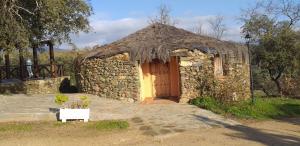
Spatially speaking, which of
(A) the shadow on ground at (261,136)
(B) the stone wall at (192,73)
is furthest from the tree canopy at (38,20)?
(A) the shadow on ground at (261,136)

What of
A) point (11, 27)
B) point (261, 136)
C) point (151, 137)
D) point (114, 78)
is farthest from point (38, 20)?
point (261, 136)

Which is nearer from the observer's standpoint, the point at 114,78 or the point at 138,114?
the point at 138,114

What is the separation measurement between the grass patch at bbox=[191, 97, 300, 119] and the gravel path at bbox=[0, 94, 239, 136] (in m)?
0.58

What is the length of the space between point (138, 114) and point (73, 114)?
275 centimetres

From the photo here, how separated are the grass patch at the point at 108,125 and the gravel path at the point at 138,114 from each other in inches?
15.4

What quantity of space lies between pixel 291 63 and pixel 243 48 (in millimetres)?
5674

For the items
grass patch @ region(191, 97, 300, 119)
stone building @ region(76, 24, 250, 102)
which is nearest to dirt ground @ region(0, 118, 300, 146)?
grass patch @ region(191, 97, 300, 119)

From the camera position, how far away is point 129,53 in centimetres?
2003

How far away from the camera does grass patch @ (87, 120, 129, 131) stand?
14125mm

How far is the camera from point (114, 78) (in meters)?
20.2

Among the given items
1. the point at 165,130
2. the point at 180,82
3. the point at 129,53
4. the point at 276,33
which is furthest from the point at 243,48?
the point at 165,130

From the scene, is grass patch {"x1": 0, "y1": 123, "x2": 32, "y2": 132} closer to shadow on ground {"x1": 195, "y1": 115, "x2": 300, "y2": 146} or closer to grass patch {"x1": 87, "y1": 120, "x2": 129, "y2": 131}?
grass patch {"x1": 87, "y1": 120, "x2": 129, "y2": 131}

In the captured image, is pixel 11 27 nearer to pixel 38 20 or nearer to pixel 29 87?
pixel 38 20

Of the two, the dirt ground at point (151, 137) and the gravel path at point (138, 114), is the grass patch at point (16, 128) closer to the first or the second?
the dirt ground at point (151, 137)
